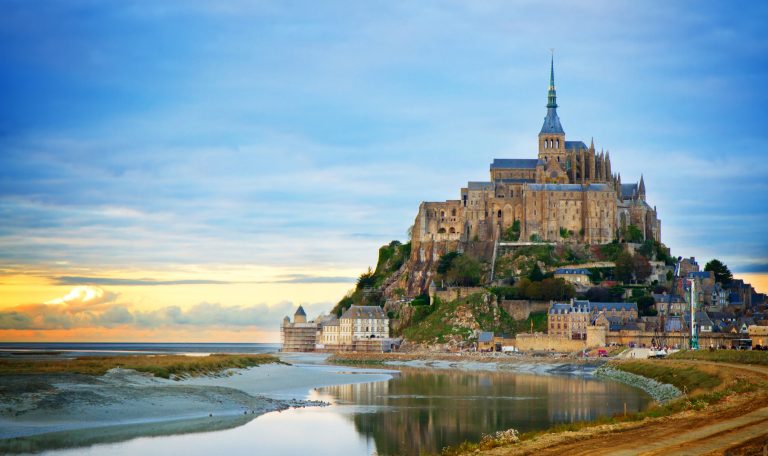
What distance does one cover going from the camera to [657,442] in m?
27.2

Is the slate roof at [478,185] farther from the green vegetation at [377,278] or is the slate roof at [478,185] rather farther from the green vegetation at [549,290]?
the green vegetation at [549,290]

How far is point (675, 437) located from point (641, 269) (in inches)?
3701

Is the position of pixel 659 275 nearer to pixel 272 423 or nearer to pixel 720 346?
pixel 720 346

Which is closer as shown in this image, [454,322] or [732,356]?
[732,356]

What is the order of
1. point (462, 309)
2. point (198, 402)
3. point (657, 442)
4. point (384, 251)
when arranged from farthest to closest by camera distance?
point (384, 251), point (462, 309), point (198, 402), point (657, 442)

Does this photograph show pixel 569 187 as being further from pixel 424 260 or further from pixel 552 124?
pixel 424 260

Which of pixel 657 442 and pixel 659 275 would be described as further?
pixel 659 275

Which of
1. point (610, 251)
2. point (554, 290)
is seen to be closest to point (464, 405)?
point (554, 290)

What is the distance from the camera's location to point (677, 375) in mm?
60562

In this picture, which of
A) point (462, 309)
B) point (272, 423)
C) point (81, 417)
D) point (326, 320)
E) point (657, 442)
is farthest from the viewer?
point (326, 320)

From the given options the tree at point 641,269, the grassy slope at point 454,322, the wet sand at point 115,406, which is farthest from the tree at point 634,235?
the wet sand at point 115,406

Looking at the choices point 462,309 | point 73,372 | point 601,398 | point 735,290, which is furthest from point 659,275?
point 73,372

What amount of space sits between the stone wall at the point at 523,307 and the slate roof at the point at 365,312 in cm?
1620

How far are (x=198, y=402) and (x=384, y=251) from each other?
323 feet
